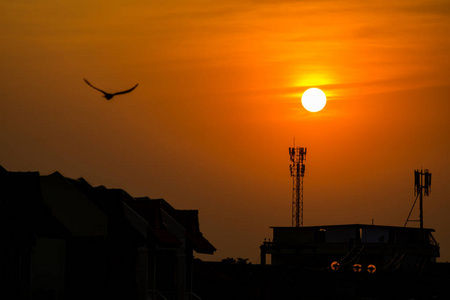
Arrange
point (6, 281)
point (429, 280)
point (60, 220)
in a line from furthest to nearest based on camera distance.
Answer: point (429, 280), point (60, 220), point (6, 281)

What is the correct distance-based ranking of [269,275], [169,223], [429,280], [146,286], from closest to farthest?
[146,286] < [169,223] < [269,275] < [429,280]

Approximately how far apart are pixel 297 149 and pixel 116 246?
74.4 meters

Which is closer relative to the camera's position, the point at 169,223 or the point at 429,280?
the point at 169,223

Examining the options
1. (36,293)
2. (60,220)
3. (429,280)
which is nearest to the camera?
(36,293)

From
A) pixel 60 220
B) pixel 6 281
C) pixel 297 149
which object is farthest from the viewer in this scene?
pixel 297 149

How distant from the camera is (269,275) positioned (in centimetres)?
6962

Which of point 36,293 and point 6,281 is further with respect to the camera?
point 36,293

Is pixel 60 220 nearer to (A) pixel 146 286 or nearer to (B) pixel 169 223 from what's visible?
(A) pixel 146 286

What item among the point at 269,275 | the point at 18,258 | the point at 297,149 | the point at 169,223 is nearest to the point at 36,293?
the point at 18,258

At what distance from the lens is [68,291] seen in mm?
44562

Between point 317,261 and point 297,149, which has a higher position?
point 297,149

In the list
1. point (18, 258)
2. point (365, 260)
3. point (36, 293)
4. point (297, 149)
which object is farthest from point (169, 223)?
point (297, 149)

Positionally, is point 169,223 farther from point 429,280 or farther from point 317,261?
point 317,261

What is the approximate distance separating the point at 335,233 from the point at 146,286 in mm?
65210
